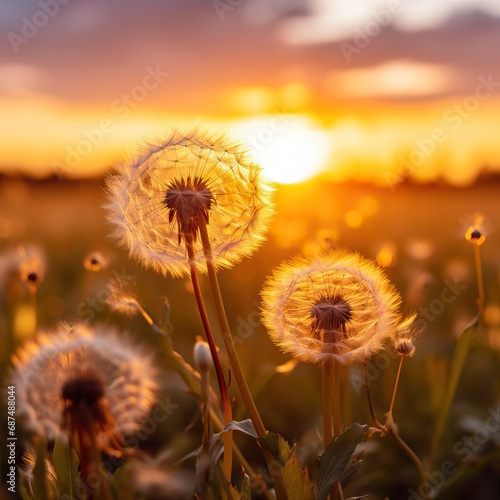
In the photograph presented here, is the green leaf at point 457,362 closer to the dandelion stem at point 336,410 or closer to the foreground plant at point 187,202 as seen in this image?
the dandelion stem at point 336,410

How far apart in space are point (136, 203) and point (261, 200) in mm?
462

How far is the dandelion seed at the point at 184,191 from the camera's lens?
2.42 meters

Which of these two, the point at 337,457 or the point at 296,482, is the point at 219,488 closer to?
the point at 296,482

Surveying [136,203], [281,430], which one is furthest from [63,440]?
[281,430]

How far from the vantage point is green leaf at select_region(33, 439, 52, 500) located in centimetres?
211

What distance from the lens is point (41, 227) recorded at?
42.8ft

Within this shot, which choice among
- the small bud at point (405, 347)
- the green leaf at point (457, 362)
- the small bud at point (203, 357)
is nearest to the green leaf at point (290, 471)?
the small bud at point (203, 357)

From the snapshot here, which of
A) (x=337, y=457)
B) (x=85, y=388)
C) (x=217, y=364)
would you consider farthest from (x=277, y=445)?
(x=85, y=388)

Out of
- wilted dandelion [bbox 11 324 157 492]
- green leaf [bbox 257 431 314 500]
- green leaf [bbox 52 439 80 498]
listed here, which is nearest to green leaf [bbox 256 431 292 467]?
green leaf [bbox 257 431 314 500]

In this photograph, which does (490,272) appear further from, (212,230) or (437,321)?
(212,230)

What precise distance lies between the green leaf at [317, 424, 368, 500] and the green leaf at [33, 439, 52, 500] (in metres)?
0.85

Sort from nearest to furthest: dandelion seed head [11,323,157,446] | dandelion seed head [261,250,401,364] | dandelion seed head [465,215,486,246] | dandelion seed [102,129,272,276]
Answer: dandelion seed head [11,323,157,446] → dandelion seed head [261,250,401,364] → dandelion seed [102,129,272,276] → dandelion seed head [465,215,486,246]

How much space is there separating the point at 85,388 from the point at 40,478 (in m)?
0.32

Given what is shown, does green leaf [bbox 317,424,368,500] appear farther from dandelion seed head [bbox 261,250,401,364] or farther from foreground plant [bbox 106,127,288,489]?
foreground plant [bbox 106,127,288,489]
